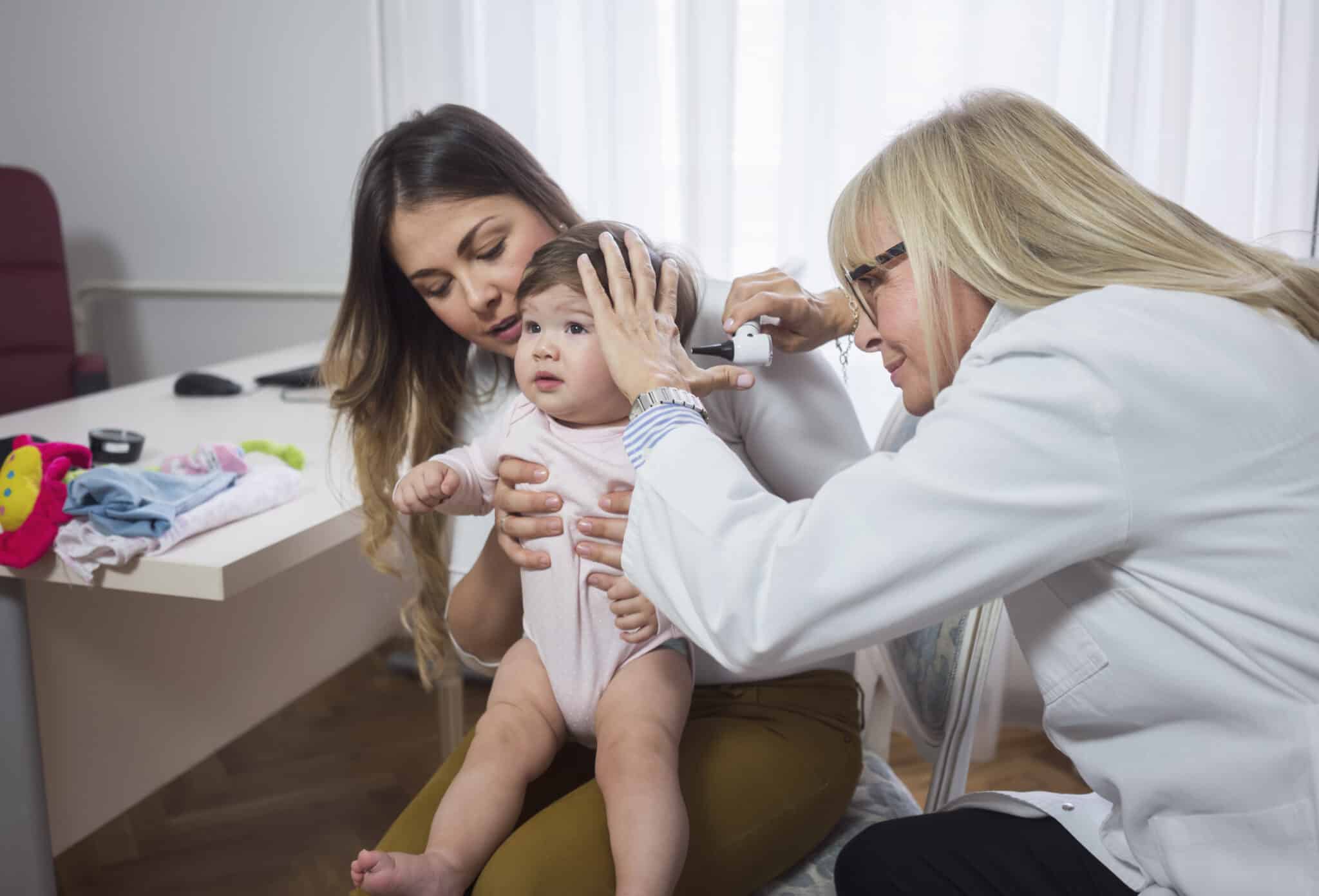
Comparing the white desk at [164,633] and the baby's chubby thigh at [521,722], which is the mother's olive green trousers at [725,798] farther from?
the white desk at [164,633]

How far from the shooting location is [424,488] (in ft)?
3.99

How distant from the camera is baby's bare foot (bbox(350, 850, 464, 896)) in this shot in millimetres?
958

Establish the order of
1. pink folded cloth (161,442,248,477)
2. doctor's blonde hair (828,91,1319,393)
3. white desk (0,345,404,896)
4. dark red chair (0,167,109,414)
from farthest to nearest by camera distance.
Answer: dark red chair (0,167,109,414) → pink folded cloth (161,442,248,477) → white desk (0,345,404,896) → doctor's blonde hair (828,91,1319,393)

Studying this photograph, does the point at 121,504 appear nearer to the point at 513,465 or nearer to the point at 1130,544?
the point at 513,465

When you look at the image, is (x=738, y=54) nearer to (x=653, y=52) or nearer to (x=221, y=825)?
(x=653, y=52)

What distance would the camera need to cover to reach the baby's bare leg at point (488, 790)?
38.4 inches

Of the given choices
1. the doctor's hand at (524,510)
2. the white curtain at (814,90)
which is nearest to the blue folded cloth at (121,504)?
the doctor's hand at (524,510)

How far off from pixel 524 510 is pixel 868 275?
47cm

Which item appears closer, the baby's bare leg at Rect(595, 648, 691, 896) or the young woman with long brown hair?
the baby's bare leg at Rect(595, 648, 691, 896)

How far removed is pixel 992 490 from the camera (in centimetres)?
78

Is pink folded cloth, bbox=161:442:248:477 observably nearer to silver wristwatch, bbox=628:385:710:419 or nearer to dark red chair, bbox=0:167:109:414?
silver wristwatch, bbox=628:385:710:419

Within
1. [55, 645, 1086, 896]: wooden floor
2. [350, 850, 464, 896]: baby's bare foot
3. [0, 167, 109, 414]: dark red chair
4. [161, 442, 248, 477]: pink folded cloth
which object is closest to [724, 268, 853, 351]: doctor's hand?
[350, 850, 464, 896]: baby's bare foot

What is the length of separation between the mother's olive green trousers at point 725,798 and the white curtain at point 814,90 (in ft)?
5.29

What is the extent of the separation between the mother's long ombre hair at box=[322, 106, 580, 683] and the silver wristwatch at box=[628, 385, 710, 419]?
54 cm
